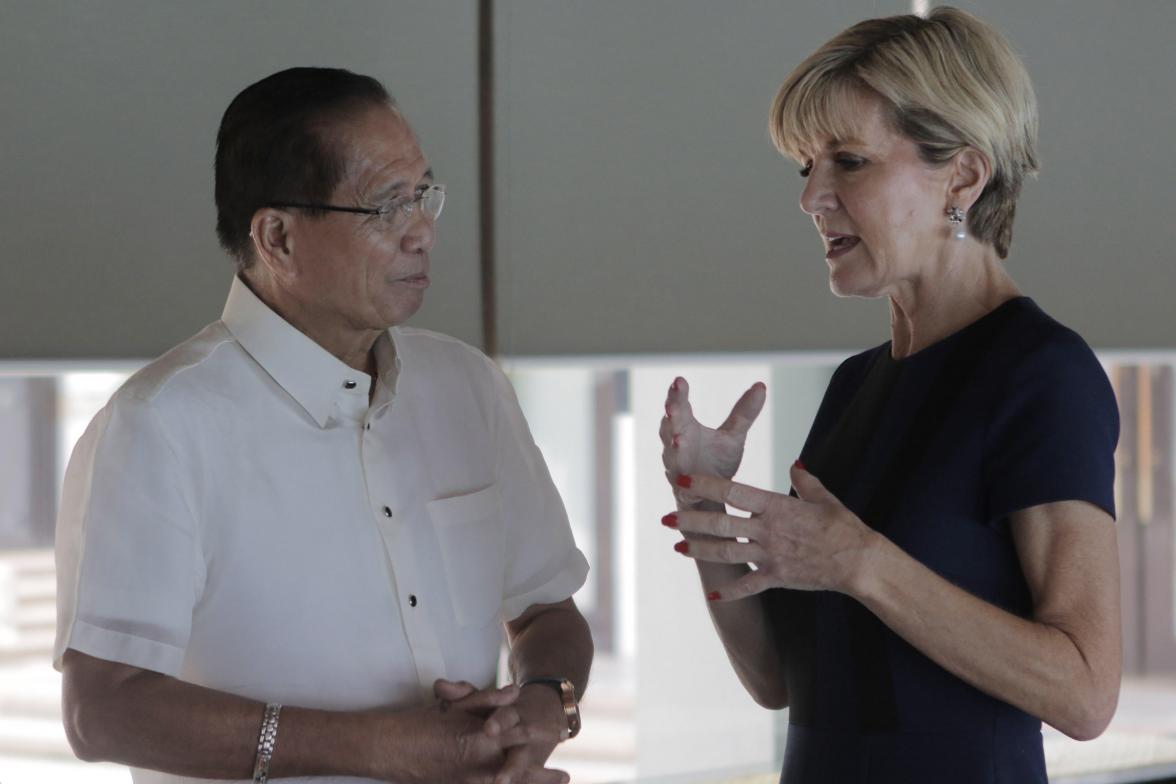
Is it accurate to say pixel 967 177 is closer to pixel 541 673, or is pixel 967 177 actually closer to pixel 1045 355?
pixel 1045 355

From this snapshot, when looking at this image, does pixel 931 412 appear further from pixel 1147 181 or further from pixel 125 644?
pixel 1147 181

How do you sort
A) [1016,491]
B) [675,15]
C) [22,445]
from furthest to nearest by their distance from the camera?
1. [22,445]
2. [675,15]
3. [1016,491]

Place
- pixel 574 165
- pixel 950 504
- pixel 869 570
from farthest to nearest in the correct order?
pixel 574 165 < pixel 950 504 < pixel 869 570

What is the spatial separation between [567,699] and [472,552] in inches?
9.7

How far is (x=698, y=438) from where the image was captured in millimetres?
1634

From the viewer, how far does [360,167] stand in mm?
1726

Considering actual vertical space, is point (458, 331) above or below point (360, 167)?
below

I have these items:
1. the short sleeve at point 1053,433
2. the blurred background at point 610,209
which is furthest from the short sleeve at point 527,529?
the blurred background at point 610,209

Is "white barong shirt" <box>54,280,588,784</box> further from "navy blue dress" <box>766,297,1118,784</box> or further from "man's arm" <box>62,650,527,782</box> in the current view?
"navy blue dress" <box>766,297,1118,784</box>

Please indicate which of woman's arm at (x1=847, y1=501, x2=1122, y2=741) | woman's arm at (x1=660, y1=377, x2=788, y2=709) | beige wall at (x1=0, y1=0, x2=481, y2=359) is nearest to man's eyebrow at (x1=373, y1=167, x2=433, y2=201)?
woman's arm at (x1=660, y1=377, x2=788, y2=709)

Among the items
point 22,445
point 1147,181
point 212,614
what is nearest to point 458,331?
point 212,614

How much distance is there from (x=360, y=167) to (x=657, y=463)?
7.28 ft

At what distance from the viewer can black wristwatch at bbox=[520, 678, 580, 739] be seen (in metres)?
1.72

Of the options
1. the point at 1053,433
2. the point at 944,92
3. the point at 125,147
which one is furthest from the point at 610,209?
the point at 1053,433
